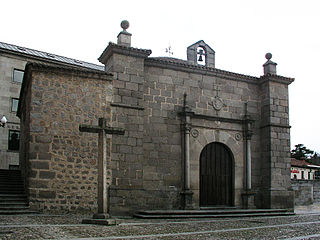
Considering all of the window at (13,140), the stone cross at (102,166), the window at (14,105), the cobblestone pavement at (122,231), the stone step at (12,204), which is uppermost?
the window at (14,105)

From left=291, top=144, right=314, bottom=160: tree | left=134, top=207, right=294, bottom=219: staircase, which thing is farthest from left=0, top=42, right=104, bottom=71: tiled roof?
left=291, top=144, right=314, bottom=160: tree

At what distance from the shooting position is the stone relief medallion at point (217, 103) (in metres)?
12.9

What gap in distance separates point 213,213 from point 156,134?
9.41ft

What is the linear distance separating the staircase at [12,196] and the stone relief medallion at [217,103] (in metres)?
6.44

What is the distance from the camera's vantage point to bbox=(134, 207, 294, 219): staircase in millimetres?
10383

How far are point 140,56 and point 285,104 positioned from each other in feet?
18.7

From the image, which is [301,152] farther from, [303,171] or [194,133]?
[194,133]

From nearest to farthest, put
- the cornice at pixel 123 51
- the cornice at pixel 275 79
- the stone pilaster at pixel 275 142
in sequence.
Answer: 1. the cornice at pixel 123 51
2. the stone pilaster at pixel 275 142
3. the cornice at pixel 275 79

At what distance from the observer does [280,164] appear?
13375 millimetres

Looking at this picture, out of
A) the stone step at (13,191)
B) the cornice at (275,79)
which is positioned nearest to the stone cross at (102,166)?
the stone step at (13,191)

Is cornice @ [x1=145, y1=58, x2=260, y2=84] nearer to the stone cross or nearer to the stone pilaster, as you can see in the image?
the stone pilaster

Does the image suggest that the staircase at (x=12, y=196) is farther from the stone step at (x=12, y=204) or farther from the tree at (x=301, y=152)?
the tree at (x=301, y=152)

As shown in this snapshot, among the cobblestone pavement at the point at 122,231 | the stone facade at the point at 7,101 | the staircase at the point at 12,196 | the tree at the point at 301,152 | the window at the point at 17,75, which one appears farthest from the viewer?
the tree at the point at 301,152

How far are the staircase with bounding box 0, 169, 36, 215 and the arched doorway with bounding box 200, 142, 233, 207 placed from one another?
5453mm
